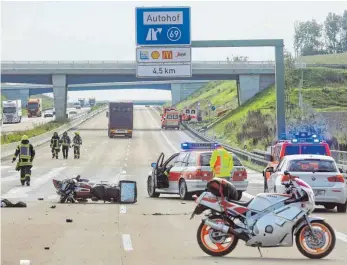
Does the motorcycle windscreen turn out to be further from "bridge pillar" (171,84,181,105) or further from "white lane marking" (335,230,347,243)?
"bridge pillar" (171,84,181,105)

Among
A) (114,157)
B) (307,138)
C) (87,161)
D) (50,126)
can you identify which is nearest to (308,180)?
(307,138)

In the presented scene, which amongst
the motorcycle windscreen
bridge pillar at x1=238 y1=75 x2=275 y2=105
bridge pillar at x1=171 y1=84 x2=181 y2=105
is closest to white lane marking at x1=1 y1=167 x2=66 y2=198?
the motorcycle windscreen

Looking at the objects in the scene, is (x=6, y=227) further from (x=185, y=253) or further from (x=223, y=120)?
(x=223, y=120)

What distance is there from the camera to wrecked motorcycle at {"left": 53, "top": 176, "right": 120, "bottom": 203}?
2455cm

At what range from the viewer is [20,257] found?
1330cm

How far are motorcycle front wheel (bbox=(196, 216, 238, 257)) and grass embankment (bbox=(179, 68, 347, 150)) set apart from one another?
159 ft

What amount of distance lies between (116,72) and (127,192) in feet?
236

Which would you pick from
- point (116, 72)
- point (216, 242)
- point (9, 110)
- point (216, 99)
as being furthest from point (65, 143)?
point (216, 99)

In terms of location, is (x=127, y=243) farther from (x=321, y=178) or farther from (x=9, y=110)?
(x=9, y=110)

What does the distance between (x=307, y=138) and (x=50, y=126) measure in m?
72.5

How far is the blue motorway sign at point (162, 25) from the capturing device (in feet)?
127

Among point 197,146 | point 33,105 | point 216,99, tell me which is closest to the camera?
point 197,146

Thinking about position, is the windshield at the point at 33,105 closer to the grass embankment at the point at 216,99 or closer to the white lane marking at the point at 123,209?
the grass embankment at the point at 216,99

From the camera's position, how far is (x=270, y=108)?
307 ft
